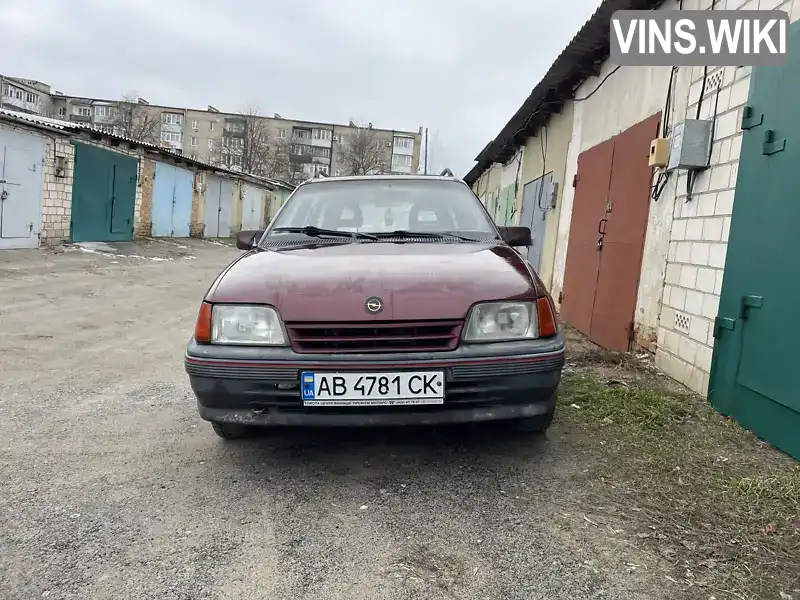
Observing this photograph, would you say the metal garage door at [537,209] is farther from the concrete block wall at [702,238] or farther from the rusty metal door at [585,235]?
the concrete block wall at [702,238]

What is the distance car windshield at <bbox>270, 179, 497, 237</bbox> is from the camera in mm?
3447

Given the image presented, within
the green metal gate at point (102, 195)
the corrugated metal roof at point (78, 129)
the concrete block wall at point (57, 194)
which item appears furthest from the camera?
the green metal gate at point (102, 195)

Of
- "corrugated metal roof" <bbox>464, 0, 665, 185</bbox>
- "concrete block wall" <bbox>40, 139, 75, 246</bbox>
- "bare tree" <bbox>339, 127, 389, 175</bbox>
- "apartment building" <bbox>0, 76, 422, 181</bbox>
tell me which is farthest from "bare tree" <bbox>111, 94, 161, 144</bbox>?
"corrugated metal roof" <bbox>464, 0, 665, 185</bbox>

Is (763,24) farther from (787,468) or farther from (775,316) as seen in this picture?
(787,468)

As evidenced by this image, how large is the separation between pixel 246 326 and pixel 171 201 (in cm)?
1964

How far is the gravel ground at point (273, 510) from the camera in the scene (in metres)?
1.82

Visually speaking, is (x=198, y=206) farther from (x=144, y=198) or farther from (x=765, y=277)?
(x=765, y=277)

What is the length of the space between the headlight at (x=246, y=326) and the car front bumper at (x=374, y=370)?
4cm

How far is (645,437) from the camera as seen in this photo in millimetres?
3076

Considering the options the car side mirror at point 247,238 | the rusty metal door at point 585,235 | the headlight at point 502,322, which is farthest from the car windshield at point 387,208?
the rusty metal door at point 585,235

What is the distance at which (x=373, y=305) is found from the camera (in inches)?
92.9

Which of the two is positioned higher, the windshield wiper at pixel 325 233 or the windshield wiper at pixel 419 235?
the windshield wiper at pixel 419 235

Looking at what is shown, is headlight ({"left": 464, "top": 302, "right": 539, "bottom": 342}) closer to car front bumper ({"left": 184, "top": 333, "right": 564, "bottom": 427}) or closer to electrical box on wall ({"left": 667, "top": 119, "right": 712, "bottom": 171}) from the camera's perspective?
car front bumper ({"left": 184, "top": 333, "right": 564, "bottom": 427})

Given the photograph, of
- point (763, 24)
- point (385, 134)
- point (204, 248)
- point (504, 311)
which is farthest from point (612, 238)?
point (385, 134)
